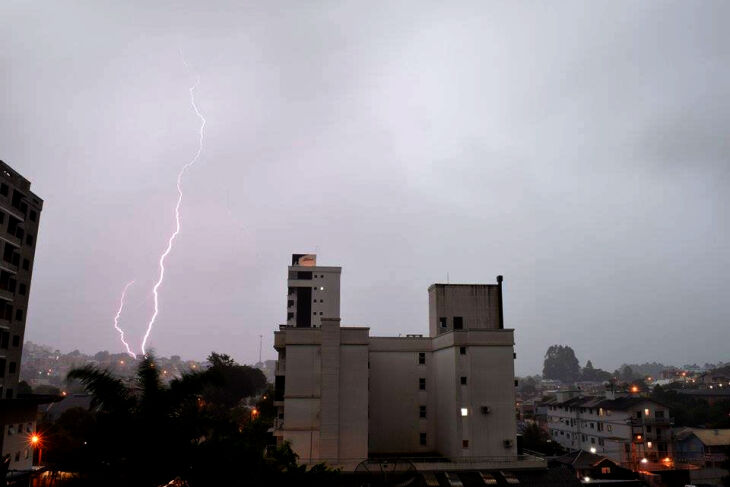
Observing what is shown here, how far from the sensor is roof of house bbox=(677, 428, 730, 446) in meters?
59.0

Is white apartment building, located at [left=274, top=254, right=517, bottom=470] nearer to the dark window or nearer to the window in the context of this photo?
the dark window

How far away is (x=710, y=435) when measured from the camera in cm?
6066

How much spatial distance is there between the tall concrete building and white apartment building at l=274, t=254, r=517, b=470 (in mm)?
19387

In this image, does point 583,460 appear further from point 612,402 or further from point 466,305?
point 466,305

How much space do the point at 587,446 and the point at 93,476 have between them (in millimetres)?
66506

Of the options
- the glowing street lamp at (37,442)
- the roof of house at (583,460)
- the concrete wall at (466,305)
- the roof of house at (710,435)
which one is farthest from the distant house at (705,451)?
the glowing street lamp at (37,442)

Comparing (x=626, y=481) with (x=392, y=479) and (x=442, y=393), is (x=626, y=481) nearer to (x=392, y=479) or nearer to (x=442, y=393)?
(x=442, y=393)

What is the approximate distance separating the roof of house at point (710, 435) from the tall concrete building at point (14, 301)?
65283 millimetres

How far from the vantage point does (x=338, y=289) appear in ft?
Result: 251

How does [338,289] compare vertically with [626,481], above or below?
above

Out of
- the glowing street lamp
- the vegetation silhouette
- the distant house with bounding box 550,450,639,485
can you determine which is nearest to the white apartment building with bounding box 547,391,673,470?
the distant house with bounding box 550,450,639,485

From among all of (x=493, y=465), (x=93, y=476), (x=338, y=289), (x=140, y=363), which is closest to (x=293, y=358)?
(x=493, y=465)

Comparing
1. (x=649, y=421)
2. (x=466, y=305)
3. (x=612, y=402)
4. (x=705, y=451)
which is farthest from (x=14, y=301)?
(x=705, y=451)

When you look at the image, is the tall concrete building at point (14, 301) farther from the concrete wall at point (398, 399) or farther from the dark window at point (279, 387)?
the concrete wall at point (398, 399)
